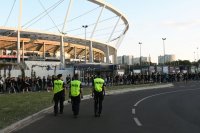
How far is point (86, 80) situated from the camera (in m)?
44.0

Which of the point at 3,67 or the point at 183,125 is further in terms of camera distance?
the point at 3,67

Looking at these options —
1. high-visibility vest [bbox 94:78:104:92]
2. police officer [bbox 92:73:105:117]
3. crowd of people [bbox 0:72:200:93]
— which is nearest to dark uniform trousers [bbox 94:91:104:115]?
police officer [bbox 92:73:105:117]

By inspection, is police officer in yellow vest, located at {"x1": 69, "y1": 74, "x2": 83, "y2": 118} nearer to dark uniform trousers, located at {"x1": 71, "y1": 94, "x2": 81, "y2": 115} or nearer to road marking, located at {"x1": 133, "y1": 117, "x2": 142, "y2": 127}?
dark uniform trousers, located at {"x1": 71, "y1": 94, "x2": 81, "y2": 115}

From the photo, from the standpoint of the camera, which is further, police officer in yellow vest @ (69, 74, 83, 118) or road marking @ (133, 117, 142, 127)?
police officer in yellow vest @ (69, 74, 83, 118)

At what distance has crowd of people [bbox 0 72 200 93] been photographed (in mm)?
32219

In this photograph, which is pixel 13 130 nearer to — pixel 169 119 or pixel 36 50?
pixel 169 119

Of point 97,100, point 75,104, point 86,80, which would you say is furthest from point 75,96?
point 86,80

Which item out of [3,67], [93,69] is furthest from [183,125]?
[93,69]

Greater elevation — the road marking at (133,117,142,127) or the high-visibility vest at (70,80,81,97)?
the high-visibility vest at (70,80,81,97)

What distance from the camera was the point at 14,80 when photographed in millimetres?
31906

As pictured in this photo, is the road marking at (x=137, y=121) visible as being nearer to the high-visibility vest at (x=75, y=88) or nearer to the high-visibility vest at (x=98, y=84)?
the high-visibility vest at (x=98, y=84)

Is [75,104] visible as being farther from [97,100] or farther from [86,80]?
[86,80]

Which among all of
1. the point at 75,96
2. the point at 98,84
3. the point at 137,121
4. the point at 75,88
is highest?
the point at 98,84

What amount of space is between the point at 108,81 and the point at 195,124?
34.6 m
